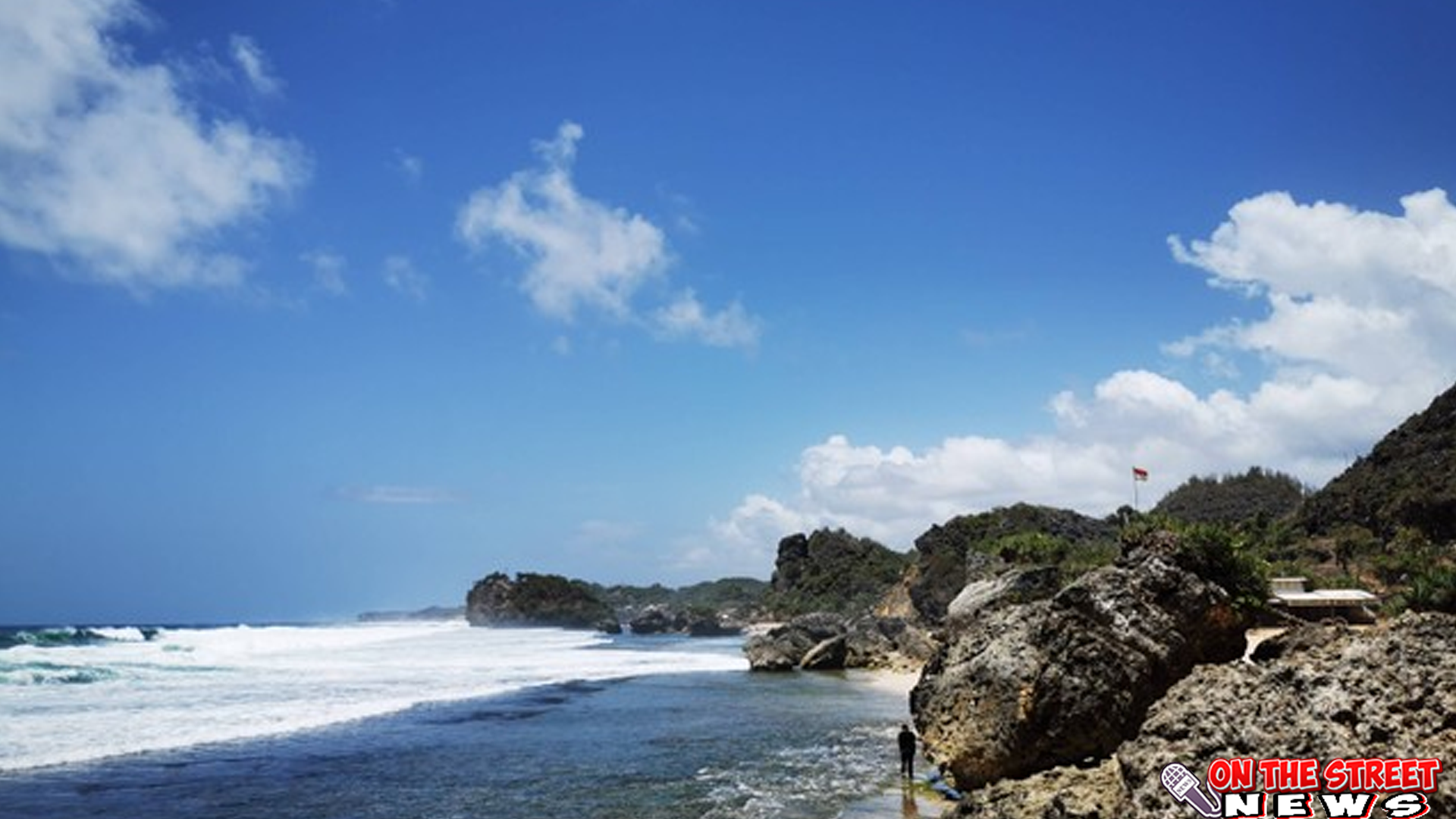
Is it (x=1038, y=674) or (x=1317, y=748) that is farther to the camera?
(x=1038, y=674)

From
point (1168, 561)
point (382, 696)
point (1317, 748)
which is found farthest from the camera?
point (382, 696)

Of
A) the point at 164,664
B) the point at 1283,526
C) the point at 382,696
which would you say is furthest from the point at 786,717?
the point at 1283,526

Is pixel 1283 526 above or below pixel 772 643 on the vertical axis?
above

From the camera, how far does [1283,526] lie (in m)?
90.9

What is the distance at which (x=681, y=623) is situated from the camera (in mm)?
131250

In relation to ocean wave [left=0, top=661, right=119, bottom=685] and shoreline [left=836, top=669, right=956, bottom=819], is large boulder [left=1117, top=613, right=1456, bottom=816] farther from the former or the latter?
ocean wave [left=0, top=661, right=119, bottom=685]

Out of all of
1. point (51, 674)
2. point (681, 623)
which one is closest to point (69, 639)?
point (51, 674)

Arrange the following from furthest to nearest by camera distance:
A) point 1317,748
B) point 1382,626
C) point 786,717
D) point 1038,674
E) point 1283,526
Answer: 1. point 1283,526
2. point 786,717
3. point 1038,674
4. point 1382,626
5. point 1317,748

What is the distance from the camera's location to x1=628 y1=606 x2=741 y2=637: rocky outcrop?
418 ft

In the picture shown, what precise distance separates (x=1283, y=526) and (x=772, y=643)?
59836 millimetres

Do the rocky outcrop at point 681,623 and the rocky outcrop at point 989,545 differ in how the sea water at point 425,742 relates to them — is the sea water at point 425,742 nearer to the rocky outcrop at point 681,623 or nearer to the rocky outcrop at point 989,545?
the rocky outcrop at point 989,545

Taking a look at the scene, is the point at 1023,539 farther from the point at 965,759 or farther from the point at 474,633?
the point at 474,633

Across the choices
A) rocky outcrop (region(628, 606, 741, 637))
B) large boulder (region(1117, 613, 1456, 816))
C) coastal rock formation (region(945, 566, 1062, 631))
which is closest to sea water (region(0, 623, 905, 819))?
coastal rock formation (region(945, 566, 1062, 631))

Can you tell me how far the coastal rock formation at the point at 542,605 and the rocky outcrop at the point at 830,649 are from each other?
86.7m
